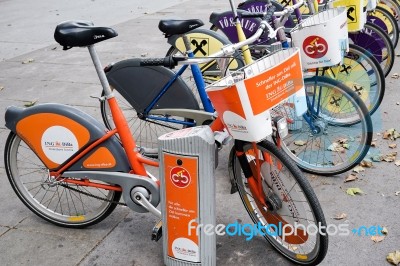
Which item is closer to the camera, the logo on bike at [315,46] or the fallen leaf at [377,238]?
the fallen leaf at [377,238]

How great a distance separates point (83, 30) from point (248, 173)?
1293 mm

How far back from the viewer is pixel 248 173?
279cm

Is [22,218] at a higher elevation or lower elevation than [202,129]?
lower

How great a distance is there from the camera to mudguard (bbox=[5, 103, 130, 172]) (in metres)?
2.96

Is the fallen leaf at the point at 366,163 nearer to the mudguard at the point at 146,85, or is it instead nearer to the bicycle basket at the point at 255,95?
the mudguard at the point at 146,85

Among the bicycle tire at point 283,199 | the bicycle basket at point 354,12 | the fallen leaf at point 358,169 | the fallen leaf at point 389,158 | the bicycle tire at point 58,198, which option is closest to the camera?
the bicycle tire at point 283,199

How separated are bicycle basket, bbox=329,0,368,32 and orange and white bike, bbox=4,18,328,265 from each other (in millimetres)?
1784

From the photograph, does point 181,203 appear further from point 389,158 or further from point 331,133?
point 389,158

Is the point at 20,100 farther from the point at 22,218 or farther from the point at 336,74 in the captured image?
the point at 336,74

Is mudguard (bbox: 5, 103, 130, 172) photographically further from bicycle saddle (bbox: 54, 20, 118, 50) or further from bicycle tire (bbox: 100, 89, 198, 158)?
bicycle tire (bbox: 100, 89, 198, 158)

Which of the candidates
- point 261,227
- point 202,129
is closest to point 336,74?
point 261,227

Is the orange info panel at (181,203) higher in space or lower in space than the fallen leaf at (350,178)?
higher

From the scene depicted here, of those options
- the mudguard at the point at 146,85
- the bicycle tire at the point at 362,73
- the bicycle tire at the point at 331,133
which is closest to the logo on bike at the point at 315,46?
the bicycle tire at the point at 331,133

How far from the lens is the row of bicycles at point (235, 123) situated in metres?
2.50
